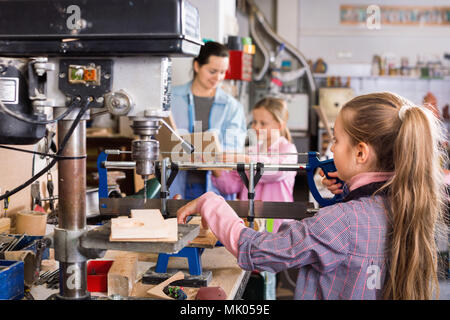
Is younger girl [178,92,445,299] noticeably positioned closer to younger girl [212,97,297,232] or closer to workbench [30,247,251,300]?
workbench [30,247,251,300]

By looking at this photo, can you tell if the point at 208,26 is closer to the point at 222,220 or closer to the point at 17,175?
the point at 17,175

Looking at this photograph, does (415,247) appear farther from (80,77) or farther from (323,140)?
(323,140)

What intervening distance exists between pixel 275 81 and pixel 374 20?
172cm

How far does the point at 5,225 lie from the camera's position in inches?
67.3

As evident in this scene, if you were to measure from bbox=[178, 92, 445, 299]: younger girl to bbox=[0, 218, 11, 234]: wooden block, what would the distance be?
77 centimetres

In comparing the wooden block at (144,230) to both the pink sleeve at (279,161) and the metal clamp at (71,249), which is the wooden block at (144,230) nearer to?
the metal clamp at (71,249)

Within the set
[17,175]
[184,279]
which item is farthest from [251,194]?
[17,175]

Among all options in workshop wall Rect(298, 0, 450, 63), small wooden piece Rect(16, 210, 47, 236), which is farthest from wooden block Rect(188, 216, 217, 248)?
workshop wall Rect(298, 0, 450, 63)

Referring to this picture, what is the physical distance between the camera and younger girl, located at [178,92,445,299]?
3.83ft

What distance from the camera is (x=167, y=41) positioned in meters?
1.02

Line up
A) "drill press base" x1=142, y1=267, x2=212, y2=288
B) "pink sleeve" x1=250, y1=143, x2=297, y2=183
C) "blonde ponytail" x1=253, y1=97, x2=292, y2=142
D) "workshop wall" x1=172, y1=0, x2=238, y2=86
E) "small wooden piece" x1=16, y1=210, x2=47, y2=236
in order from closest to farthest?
"drill press base" x1=142, y1=267, x2=212, y2=288 < "small wooden piece" x1=16, y1=210, x2=47, y2=236 < "pink sleeve" x1=250, y1=143, x2=297, y2=183 < "blonde ponytail" x1=253, y1=97, x2=292, y2=142 < "workshop wall" x1=172, y1=0, x2=238, y2=86

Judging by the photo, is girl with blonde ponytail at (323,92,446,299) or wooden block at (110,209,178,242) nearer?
wooden block at (110,209,178,242)
